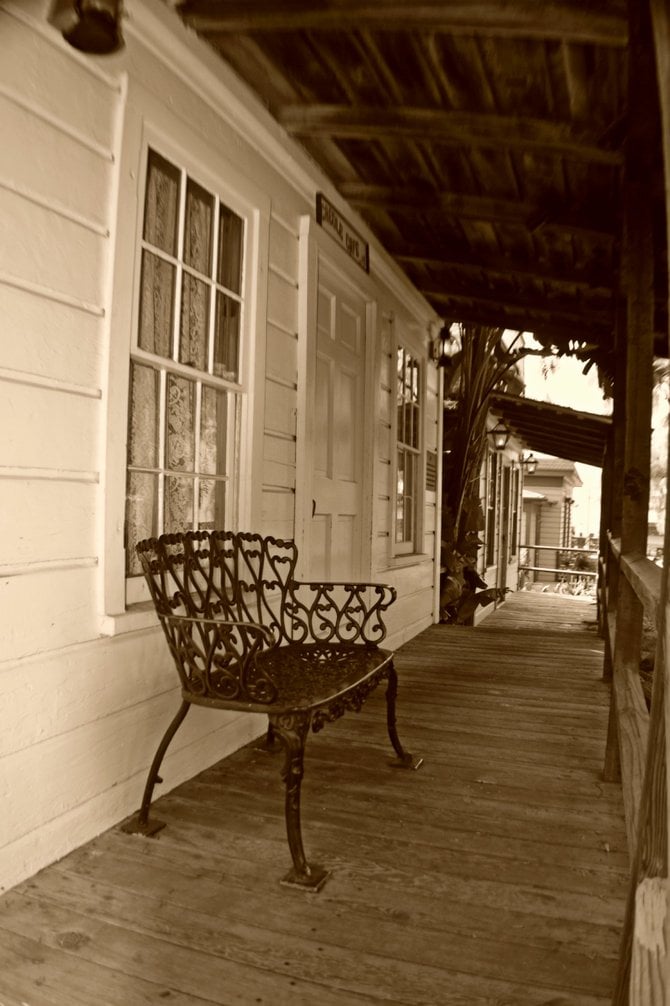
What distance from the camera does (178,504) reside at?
2701 mm

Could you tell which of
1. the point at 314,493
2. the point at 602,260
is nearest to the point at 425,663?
the point at 314,493

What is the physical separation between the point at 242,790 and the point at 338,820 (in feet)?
1.37

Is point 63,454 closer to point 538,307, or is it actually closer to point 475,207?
point 475,207

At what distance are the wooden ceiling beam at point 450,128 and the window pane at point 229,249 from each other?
0.62 m

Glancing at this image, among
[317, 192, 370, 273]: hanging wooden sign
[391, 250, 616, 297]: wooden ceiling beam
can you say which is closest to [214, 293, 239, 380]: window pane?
[317, 192, 370, 273]: hanging wooden sign

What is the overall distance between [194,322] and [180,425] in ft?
1.37

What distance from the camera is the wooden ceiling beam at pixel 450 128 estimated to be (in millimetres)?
2879

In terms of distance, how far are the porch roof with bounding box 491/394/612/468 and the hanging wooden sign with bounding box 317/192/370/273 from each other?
3641 mm

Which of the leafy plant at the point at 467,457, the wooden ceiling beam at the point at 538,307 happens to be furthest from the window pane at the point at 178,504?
the leafy plant at the point at 467,457

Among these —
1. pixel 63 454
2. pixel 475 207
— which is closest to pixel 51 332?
pixel 63 454

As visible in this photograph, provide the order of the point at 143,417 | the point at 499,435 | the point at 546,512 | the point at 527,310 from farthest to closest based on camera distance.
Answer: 1. the point at 546,512
2. the point at 499,435
3. the point at 527,310
4. the point at 143,417

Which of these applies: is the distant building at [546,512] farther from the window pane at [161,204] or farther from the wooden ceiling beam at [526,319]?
the window pane at [161,204]

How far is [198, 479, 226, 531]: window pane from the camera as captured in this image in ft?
9.34

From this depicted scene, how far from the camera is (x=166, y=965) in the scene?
1574 mm
